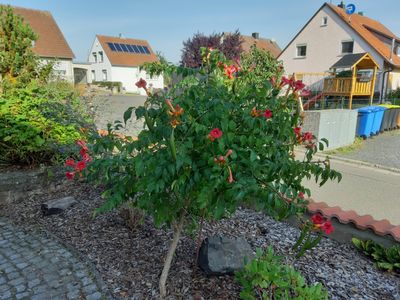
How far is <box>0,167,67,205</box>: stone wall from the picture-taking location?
429 centimetres

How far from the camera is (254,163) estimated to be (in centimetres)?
172

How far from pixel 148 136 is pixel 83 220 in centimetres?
219

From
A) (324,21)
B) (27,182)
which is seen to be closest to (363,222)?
(27,182)

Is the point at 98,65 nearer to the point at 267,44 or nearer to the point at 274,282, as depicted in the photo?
the point at 267,44

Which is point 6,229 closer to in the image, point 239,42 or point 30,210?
point 30,210

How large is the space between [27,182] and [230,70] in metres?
3.44

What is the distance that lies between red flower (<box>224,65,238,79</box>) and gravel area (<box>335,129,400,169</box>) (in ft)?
21.0

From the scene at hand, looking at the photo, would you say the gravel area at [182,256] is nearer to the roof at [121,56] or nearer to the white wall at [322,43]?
the white wall at [322,43]

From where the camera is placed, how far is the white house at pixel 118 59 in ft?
131

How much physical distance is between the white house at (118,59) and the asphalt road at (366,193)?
34.8 meters

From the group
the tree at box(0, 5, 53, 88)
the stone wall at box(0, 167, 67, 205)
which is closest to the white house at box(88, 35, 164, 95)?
the tree at box(0, 5, 53, 88)

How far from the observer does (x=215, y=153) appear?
1742 millimetres

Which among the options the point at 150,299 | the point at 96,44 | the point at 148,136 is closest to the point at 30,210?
the point at 150,299

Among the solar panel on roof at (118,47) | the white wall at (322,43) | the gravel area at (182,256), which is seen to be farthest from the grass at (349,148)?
the solar panel on roof at (118,47)
